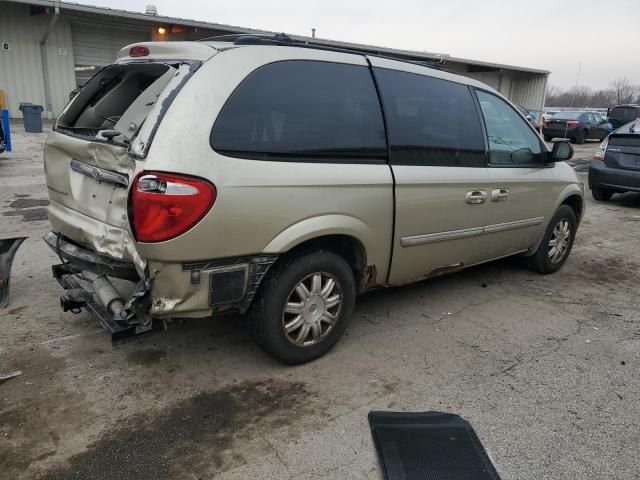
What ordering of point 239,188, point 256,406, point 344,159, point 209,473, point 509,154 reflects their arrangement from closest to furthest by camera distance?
point 209,473
point 239,188
point 256,406
point 344,159
point 509,154

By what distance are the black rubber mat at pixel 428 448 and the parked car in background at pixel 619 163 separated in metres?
8.01

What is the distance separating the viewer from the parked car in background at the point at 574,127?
22.9 m

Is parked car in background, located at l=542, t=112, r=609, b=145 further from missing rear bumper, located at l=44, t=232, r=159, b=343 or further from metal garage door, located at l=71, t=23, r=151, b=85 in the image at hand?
missing rear bumper, located at l=44, t=232, r=159, b=343

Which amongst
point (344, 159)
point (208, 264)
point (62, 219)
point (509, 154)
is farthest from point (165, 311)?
point (509, 154)

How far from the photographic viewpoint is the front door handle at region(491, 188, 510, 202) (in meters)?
4.21

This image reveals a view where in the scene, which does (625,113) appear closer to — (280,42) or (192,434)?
(280,42)

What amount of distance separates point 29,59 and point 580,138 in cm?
2195

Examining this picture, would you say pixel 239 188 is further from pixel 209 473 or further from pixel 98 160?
pixel 209 473

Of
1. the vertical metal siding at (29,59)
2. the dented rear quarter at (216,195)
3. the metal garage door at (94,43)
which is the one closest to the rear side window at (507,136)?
the dented rear quarter at (216,195)

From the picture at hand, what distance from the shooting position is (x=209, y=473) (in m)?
2.37

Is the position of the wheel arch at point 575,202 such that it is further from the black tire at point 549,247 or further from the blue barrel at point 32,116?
the blue barrel at point 32,116

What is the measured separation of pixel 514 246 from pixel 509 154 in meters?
0.88

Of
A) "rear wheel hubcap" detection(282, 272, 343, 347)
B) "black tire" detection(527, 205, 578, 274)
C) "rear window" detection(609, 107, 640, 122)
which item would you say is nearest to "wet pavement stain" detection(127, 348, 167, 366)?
"rear wheel hubcap" detection(282, 272, 343, 347)

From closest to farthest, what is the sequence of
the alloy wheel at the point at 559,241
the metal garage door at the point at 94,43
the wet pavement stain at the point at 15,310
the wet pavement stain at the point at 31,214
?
1. the wet pavement stain at the point at 15,310
2. the alloy wheel at the point at 559,241
3. the wet pavement stain at the point at 31,214
4. the metal garage door at the point at 94,43
